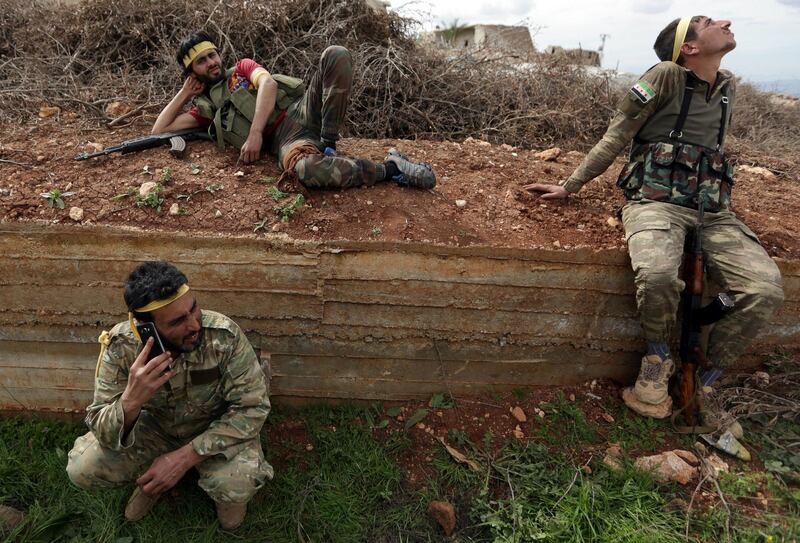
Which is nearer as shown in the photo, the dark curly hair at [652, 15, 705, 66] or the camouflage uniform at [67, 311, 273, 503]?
the camouflage uniform at [67, 311, 273, 503]

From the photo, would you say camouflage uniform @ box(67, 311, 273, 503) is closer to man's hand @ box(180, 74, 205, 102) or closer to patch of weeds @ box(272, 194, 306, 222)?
patch of weeds @ box(272, 194, 306, 222)

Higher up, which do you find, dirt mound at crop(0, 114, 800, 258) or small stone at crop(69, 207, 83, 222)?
dirt mound at crop(0, 114, 800, 258)

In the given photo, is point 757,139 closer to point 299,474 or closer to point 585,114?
point 585,114

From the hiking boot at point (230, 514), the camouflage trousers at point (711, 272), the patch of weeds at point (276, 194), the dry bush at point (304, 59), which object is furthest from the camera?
the dry bush at point (304, 59)

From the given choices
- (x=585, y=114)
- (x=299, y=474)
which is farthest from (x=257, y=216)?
(x=585, y=114)

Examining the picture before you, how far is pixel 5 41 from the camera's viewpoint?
5086 millimetres

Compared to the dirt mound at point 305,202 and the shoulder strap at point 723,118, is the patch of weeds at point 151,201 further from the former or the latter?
the shoulder strap at point 723,118

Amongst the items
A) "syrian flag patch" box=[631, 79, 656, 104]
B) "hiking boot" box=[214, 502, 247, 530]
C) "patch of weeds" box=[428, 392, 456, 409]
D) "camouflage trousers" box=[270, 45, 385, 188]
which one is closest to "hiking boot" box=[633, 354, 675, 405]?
"patch of weeds" box=[428, 392, 456, 409]

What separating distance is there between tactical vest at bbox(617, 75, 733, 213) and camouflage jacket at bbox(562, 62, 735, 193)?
30 mm

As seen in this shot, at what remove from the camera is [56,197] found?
274cm

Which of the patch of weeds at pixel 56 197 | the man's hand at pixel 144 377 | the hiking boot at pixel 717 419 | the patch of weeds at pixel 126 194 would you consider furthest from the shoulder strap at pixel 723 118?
the patch of weeds at pixel 56 197

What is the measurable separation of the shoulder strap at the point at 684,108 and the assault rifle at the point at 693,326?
14.5 inches

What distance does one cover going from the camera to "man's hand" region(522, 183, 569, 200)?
10.3 ft

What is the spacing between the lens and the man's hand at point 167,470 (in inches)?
82.2
